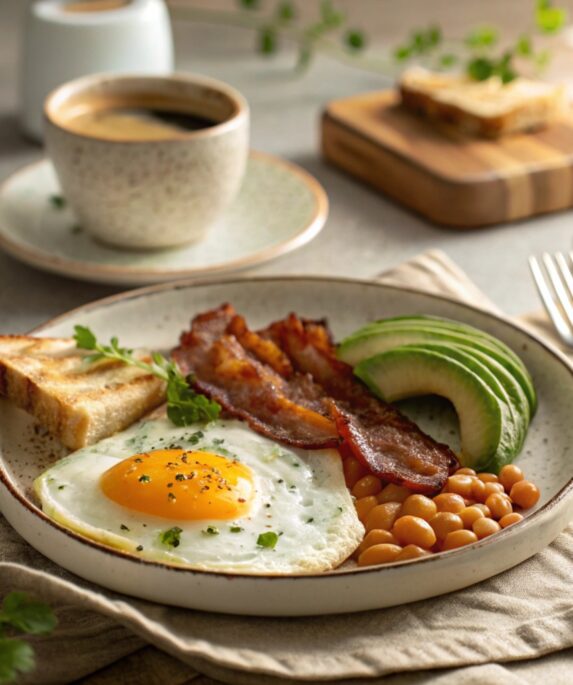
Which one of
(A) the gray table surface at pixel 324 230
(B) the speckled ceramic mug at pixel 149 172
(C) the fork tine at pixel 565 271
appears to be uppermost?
(B) the speckled ceramic mug at pixel 149 172

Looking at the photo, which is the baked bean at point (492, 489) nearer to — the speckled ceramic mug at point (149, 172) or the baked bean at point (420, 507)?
the baked bean at point (420, 507)

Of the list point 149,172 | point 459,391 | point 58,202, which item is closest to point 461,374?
point 459,391

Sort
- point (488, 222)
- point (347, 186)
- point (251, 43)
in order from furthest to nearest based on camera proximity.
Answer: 1. point (251, 43)
2. point (347, 186)
3. point (488, 222)

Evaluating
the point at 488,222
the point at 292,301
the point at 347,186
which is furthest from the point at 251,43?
the point at 292,301

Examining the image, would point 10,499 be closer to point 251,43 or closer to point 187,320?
point 187,320

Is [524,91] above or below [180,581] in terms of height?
above

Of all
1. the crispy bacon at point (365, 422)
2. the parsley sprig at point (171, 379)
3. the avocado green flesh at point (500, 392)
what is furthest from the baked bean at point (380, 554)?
the parsley sprig at point (171, 379)
